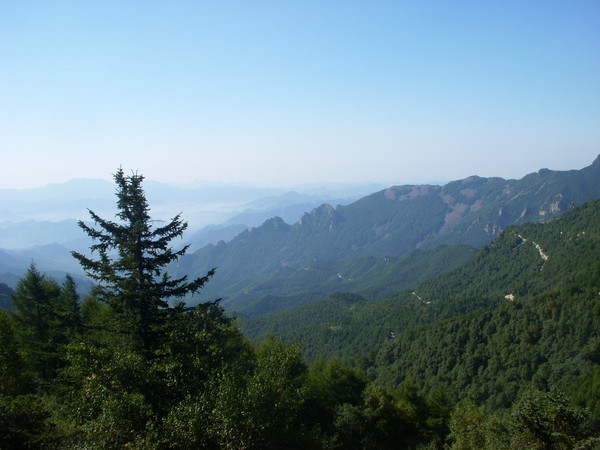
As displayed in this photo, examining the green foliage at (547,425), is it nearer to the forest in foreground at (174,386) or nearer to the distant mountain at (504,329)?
the forest in foreground at (174,386)

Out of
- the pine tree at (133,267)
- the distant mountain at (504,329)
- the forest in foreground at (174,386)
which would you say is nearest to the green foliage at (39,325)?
the forest in foreground at (174,386)

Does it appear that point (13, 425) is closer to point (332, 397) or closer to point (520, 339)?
point (332, 397)

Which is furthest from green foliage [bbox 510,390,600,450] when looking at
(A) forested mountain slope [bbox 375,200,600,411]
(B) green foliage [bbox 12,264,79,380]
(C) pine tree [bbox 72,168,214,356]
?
(A) forested mountain slope [bbox 375,200,600,411]

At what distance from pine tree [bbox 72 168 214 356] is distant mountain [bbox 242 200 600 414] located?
33.3m

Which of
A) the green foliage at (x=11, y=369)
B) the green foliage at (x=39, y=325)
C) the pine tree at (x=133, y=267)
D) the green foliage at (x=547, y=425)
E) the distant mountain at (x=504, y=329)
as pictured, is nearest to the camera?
the green foliage at (x=547, y=425)

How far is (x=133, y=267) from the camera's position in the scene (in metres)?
19.6

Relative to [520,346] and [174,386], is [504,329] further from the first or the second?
[174,386]

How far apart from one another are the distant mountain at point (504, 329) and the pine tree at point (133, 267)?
33308 millimetres

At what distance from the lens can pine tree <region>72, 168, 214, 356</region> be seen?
63.2 feet

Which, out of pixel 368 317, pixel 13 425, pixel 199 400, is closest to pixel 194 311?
pixel 199 400

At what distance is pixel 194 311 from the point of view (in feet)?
66.8

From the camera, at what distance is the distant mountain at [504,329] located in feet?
240

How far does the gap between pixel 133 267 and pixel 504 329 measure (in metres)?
91.1

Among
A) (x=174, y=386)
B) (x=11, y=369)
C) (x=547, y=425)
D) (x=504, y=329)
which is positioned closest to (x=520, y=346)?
(x=504, y=329)
